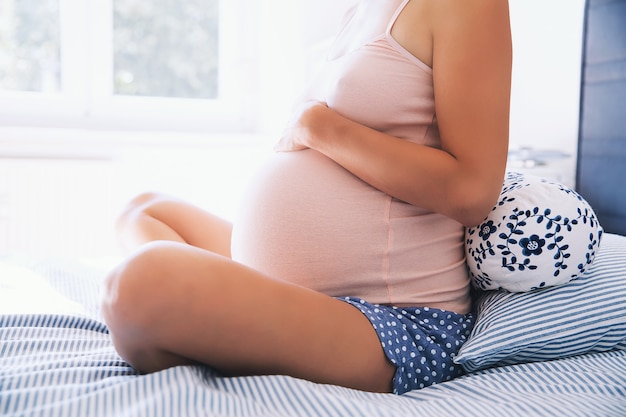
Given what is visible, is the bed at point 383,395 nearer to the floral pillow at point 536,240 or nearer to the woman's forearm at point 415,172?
the floral pillow at point 536,240

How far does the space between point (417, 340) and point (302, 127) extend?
0.35 m

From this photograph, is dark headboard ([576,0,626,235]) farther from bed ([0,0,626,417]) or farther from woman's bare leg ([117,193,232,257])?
woman's bare leg ([117,193,232,257])

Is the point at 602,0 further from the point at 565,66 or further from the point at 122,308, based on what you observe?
the point at 122,308

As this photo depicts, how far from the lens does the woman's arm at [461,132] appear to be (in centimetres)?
82

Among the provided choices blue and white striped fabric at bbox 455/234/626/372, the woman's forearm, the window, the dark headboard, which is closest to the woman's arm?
the woman's forearm

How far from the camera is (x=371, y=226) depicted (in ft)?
2.87

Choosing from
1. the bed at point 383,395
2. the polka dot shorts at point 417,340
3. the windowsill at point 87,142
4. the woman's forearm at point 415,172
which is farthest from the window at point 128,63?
the polka dot shorts at point 417,340

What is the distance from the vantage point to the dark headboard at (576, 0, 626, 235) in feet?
5.03

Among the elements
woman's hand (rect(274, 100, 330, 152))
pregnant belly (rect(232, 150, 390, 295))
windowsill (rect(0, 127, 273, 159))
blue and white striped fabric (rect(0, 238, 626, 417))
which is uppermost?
woman's hand (rect(274, 100, 330, 152))

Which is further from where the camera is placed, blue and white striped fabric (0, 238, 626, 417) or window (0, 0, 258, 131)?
window (0, 0, 258, 131)

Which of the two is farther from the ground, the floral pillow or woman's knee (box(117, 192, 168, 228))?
the floral pillow

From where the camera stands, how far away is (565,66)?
184cm

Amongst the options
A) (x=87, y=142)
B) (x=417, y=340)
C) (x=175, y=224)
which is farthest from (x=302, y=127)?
(x=87, y=142)

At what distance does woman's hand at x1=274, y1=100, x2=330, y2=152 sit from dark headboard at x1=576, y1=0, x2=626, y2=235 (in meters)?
0.96
